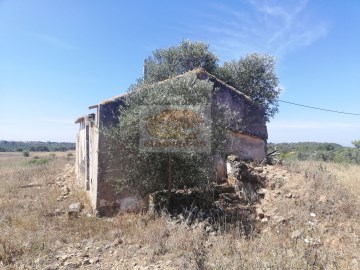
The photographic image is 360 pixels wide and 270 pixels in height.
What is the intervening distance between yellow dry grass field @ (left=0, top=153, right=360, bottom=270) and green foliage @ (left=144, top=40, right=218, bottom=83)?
35.7 ft

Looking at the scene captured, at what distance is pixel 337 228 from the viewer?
25.2 feet

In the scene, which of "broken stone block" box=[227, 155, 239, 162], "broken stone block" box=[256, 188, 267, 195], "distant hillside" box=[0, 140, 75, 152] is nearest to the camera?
"broken stone block" box=[256, 188, 267, 195]

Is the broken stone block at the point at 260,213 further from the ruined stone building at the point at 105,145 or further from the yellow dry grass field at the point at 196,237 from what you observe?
the ruined stone building at the point at 105,145

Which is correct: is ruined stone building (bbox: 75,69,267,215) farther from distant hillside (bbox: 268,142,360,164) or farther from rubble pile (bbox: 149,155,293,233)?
distant hillside (bbox: 268,142,360,164)

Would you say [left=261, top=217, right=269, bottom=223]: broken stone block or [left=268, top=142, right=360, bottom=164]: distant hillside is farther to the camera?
[left=268, top=142, right=360, bottom=164]: distant hillside

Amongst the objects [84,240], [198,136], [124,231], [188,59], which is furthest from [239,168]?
[188,59]

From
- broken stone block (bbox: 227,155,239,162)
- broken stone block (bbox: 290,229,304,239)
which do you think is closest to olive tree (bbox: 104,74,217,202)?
broken stone block (bbox: 290,229,304,239)

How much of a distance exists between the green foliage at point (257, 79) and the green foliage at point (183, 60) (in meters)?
1.56

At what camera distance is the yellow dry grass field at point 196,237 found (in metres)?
5.31

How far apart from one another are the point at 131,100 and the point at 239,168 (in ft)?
15.9

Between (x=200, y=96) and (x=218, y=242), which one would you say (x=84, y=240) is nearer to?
(x=218, y=242)

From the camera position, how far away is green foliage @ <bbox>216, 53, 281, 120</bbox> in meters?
18.4

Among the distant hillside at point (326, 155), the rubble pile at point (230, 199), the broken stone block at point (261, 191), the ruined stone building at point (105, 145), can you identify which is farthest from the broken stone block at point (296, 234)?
the distant hillside at point (326, 155)

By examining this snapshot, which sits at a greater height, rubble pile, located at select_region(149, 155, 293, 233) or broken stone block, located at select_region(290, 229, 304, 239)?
rubble pile, located at select_region(149, 155, 293, 233)
